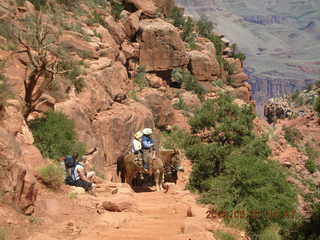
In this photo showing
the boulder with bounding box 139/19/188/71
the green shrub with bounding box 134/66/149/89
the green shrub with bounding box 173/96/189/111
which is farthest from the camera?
the boulder with bounding box 139/19/188/71

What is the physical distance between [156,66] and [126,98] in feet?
29.4

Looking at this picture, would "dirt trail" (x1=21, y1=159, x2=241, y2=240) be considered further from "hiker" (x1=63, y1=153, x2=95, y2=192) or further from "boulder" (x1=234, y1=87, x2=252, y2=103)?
"boulder" (x1=234, y1=87, x2=252, y2=103)

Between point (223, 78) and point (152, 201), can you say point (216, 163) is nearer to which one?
point (152, 201)

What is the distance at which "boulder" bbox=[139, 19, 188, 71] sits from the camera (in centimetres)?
2800

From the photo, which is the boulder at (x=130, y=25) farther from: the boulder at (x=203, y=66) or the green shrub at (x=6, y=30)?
the green shrub at (x=6, y=30)

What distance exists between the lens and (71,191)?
1087 cm

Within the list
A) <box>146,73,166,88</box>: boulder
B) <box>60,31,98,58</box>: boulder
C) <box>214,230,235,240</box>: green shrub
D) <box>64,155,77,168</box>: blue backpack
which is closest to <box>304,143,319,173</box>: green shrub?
<box>146,73,166,88</box>: boulder

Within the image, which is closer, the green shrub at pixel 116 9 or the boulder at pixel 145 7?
the green shrub at pixel 116 9

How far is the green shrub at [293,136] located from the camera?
3503cm

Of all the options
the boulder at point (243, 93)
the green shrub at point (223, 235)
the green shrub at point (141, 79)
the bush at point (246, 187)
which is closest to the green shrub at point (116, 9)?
the green shrub at point (141, 79)

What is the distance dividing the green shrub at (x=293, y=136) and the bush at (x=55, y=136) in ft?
80.7

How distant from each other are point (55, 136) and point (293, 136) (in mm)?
27719

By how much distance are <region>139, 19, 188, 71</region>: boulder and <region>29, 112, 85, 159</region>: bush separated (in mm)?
14777

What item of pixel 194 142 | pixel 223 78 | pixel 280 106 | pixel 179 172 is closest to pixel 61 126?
pixel 179 172
